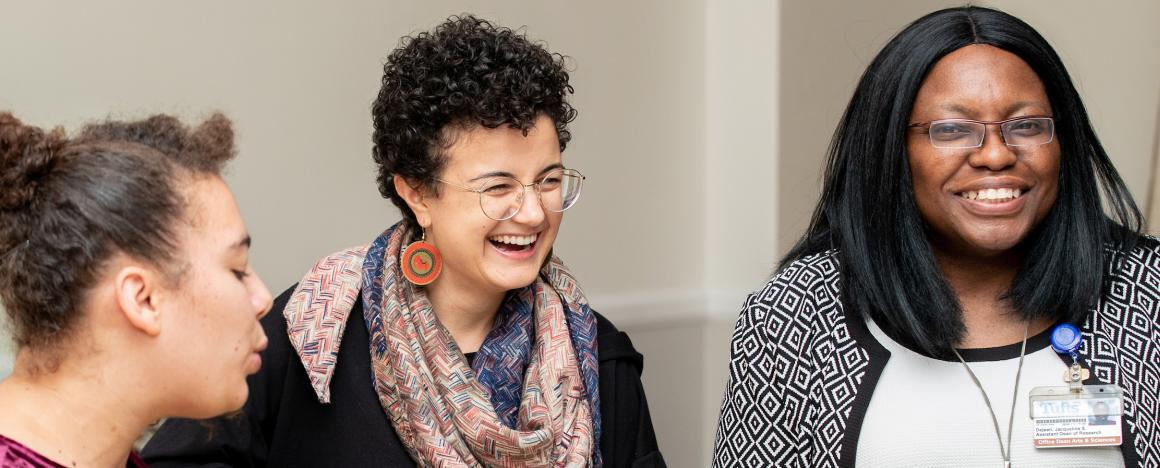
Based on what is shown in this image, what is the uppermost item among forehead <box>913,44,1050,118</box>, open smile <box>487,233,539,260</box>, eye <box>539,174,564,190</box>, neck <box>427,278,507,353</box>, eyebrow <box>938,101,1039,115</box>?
forehead <box>913,44,1050,118</box>

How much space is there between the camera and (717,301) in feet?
12.7

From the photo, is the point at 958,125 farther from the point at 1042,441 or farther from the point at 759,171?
the point at 759,171

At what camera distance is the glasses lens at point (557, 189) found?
7.08 ft

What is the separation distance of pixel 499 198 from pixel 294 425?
57cm

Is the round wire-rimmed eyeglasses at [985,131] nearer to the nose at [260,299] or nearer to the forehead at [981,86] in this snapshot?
the forehead at [981,86]

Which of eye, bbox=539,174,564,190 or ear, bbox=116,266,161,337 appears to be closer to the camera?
ear, bbox=116,266,161,337

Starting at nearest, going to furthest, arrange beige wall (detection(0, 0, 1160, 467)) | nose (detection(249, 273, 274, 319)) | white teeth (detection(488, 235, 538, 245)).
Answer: nose (detection(249, 273, 274, 319)) < white teeth (detection(488, 235, 538, 245)) < beige wall (detection(0, 0, 1160, 467))

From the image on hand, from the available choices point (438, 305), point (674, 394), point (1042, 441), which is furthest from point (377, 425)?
point (674, 394)

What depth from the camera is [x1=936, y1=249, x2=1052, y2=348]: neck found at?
6.78ft

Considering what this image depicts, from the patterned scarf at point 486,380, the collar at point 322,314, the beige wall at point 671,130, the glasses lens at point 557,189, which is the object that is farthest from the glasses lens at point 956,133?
the beige wall at point 671,130

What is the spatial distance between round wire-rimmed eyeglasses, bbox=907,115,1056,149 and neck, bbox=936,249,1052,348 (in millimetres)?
257

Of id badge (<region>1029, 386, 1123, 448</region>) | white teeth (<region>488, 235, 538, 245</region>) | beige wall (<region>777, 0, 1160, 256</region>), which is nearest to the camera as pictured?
id badge (<region>1029, 386, 1123, 448</region>)

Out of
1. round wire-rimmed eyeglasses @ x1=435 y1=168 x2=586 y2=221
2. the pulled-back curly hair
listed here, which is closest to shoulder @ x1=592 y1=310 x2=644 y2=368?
round wire-rimmed eyeglasses @ x1=435 y1=168 x2=586 y2=221

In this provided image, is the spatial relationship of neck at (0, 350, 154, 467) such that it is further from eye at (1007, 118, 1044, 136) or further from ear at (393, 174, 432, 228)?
eye at (1007, 118, 1044, 136)
